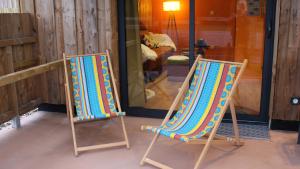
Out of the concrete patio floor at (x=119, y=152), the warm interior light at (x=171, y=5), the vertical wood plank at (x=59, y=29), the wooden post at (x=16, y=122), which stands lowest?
the concrete patio floor at (x=119, y=152)

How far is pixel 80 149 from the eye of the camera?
130 inches

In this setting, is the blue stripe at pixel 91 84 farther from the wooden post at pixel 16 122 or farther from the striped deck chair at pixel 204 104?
the wooden post at pixel 16 122

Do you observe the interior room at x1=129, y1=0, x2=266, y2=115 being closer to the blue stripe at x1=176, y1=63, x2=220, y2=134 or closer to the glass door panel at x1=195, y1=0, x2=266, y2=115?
the glass door panel at x1=195, y1=0, x2=266, y2=115

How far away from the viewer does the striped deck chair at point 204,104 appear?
2.98 metres

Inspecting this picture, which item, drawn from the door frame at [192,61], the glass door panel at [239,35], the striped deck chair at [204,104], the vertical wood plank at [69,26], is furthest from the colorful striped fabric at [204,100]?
the vertical wood plank at [69,26]

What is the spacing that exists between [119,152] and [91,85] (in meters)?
0.85

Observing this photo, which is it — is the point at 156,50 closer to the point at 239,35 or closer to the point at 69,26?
the point at 239,35

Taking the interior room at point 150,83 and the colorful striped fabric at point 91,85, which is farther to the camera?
Answer: the colorful striped fabric at point 91,85

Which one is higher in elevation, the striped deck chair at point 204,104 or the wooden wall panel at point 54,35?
the wooden wall panel at point 54,35

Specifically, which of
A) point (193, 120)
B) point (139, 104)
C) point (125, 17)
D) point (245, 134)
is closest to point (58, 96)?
point (139, 104)

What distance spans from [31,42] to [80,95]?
3.94 ft

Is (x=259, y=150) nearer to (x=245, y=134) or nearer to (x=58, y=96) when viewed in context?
(x=245, y=134)

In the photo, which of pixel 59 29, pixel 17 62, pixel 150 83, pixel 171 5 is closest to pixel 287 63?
pixel 171 5

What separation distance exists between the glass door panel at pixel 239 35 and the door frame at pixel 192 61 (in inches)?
2.0
